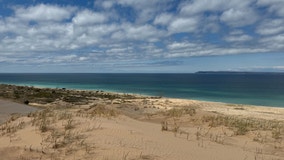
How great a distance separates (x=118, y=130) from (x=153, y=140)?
1.24 metres

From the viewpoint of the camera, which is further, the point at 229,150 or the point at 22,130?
the point at 22,130

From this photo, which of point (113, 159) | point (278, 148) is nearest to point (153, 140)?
point (113, 159)

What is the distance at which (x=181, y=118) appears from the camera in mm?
16000

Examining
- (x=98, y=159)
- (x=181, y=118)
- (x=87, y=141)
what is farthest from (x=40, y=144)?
(x=181, y=118)

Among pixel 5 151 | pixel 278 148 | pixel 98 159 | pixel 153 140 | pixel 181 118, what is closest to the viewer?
pixel 98 159

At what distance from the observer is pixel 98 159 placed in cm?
665

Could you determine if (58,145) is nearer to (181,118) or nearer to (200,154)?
(200,154)

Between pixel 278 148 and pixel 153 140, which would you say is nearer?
pixel 153 140

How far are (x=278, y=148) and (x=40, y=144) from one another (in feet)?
23.7

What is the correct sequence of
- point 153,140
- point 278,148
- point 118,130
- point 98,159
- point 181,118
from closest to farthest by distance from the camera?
point 98,159, point 153,140, point 118,130, point 278,148, point 181,118

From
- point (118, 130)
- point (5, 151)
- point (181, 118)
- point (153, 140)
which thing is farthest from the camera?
point (181, 118)

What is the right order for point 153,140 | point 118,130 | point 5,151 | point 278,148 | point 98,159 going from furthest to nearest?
point 278,148 → point 118,130 → point 153,140 → point 5,151 → point 98,159

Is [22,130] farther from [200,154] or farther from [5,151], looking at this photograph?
[200,154]

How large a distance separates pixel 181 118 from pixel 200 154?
8422mm
